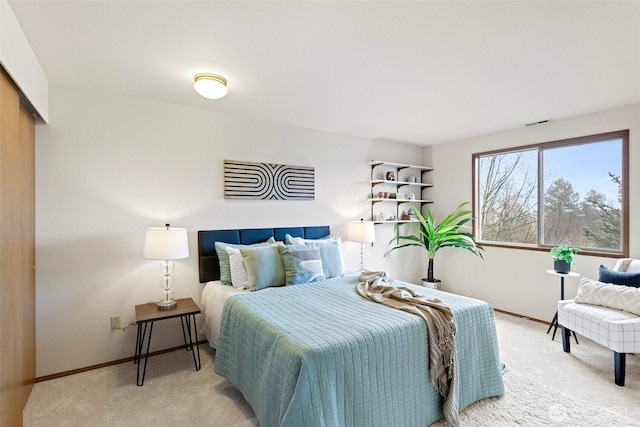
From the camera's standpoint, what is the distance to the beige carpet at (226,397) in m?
2.00

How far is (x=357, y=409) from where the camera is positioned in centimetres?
163

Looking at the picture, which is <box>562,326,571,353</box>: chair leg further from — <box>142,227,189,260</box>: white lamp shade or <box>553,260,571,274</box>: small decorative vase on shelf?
<box>142,227,189,260</box>: white lamp shade

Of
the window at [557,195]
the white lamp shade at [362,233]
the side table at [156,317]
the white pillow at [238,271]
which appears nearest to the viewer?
the side table at [156,317]

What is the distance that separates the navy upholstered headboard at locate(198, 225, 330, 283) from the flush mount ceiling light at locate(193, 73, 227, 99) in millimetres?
1394

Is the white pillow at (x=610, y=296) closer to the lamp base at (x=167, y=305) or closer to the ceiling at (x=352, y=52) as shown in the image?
the ceiling at (x=352, y=52)

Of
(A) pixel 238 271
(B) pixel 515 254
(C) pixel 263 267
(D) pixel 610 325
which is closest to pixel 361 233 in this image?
(C) pixel 263 267

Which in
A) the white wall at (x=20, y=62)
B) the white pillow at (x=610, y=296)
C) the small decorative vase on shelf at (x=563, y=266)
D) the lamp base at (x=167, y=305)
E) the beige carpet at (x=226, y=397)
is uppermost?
the white wall at (x=20, y=62)

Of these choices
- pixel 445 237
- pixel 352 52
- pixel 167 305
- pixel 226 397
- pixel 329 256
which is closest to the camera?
pixel 352 52

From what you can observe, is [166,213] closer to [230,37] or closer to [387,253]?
[230,37]

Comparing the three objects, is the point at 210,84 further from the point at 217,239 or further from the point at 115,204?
the point at 217,239

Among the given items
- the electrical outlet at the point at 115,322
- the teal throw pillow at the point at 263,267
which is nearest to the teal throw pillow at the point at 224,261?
the teal throw pillow at the point at 263,267

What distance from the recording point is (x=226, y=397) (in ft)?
7.39

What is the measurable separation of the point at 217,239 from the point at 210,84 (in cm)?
153

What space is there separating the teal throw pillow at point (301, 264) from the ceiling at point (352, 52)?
56.2 inches
